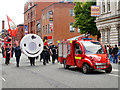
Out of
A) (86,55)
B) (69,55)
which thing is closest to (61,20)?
(69,55)

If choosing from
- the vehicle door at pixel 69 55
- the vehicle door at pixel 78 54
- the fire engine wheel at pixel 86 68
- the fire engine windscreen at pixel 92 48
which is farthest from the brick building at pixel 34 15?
the fire engine wheel at pixel 86 68

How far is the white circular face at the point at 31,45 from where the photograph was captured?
19.6 meters

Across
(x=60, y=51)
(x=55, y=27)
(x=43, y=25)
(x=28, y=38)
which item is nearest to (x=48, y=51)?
(x=28, y=38)

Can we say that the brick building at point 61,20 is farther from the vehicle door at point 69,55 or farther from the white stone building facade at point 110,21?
the vehicle door at point 69,55

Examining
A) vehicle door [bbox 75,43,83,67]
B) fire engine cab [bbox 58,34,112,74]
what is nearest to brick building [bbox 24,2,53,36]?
fire engine cab [bbox 58,34,112,74]

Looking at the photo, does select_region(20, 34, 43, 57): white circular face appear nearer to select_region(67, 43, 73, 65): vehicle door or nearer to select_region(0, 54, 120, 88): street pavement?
select_region(67, 43, 73, 65): vehicle door

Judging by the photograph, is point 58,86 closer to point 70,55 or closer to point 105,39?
point 70,55

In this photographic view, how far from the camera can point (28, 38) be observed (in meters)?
19.9

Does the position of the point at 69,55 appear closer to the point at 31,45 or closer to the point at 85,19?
the point at 31,45

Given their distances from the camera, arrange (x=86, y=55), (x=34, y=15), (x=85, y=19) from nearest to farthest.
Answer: (x=86, y=55)
(x=85, y=19)
(x=34, y=15)

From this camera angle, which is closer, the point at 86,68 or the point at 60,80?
the point at 60,80

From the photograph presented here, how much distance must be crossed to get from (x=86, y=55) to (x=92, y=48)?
751mm

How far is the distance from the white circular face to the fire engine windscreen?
616 cm

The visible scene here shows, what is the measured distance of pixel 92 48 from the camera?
1415 centimetres
